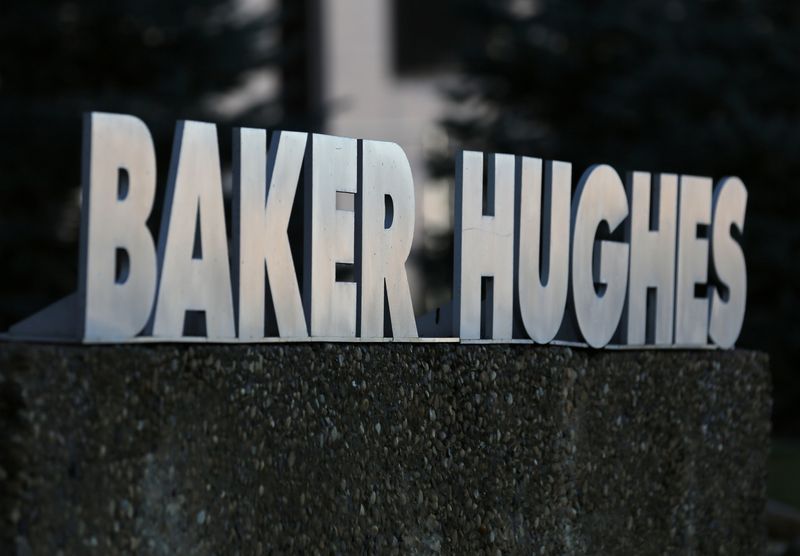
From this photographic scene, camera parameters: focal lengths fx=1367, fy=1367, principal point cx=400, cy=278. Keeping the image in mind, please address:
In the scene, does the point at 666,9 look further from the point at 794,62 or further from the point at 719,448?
the point at 719,448

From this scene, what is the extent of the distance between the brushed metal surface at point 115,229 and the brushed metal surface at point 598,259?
Result: 75.3 inches

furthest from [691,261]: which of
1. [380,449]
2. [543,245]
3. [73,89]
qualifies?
[73,89]

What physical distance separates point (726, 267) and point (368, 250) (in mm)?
2037

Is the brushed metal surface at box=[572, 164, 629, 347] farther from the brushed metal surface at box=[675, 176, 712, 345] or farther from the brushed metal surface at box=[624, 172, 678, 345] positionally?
the brushed metal surface at box=[675, 176, 712, 345]

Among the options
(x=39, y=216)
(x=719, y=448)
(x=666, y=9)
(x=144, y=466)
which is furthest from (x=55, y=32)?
(x=144, y=466)

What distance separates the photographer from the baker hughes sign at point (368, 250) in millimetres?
3664

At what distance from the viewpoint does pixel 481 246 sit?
4.76m

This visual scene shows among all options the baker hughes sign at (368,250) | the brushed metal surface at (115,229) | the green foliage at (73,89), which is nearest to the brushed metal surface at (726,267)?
the baker hughes sign at (368,250)

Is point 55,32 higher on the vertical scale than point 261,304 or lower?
higher

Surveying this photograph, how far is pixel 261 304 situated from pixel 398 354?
0.60 metres

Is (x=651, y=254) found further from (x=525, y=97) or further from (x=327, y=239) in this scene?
(x=525, y=97)

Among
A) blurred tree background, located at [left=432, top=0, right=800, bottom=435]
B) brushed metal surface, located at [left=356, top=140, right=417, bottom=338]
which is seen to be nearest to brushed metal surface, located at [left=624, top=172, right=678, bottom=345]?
brushed metal surface, located at [left=356, top=140, right=417, bottom=338]

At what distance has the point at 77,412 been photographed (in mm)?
3500

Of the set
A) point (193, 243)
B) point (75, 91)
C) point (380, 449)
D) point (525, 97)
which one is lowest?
point (380, 449)
